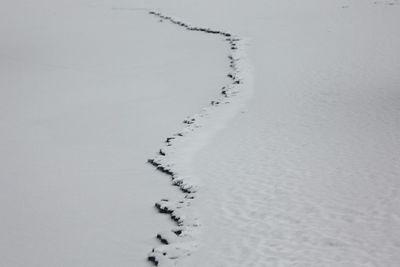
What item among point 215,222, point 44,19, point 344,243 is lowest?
point 44,19

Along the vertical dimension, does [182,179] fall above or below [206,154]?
below

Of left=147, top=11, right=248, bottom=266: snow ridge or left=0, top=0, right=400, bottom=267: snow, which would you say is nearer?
left=147, top=11, right=248, bottom=266: snow ridge

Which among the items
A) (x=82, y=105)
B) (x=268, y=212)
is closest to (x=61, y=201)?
(x=268, y=212)

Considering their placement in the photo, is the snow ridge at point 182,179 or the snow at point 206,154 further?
the snow at point 206,154

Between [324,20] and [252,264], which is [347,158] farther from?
[324,20]
